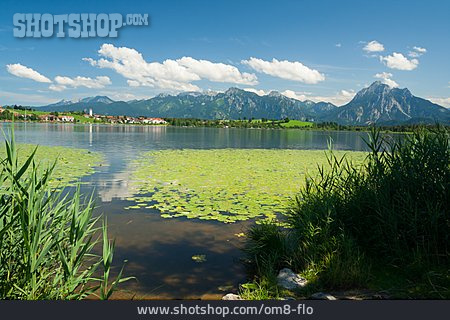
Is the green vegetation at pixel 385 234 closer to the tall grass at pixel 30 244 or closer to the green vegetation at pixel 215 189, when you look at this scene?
the tall grass at pixel 30 244

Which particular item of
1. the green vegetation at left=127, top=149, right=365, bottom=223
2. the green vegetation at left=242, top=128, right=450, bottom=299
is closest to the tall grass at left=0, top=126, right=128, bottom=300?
the green vegetation at left=242, top=128, right=450, bottom=299

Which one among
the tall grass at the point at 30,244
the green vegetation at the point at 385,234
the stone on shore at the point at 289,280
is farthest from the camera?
the stone on shore at the point at 289,280

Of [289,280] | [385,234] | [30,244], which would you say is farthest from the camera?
[385,234]

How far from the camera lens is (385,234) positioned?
15.1 feet

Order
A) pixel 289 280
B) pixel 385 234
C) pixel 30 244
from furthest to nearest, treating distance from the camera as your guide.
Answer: pixel 385 234
pixel 289 280
pixel 30 244

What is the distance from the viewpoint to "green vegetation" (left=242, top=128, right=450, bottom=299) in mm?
4113

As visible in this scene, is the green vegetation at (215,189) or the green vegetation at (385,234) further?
the green vegetation at (215,189)

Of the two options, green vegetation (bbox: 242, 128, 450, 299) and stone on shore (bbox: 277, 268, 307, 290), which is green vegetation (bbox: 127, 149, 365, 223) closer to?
green vegetation (bbox: 242, 128, 450, 299)

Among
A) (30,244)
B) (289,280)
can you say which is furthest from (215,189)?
(30,244)

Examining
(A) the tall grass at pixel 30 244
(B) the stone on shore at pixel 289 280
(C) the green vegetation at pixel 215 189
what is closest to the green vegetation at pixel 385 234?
(B) the stone on shore at pixel 289 280

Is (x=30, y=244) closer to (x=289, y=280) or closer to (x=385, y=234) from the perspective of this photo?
(x=289, y=280)

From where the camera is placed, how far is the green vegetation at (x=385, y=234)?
4.11 metres

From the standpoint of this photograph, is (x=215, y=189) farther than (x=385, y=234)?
Yes

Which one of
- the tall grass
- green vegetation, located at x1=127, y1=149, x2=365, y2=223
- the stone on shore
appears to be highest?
the tall grass
